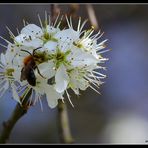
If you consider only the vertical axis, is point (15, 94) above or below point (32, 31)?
below

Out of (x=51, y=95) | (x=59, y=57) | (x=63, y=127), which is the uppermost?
(x=59, y=57)

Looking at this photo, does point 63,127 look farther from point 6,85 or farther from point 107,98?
point 107,98

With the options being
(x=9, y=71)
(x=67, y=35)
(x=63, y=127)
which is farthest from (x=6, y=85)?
(x=63, y=127)

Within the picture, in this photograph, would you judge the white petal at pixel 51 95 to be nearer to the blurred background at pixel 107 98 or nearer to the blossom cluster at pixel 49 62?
the blossom cluster at pixel 49 62

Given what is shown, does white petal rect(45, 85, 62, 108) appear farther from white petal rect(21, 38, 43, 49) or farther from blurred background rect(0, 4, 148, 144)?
blurred background rect(0, 4, 148, 144)

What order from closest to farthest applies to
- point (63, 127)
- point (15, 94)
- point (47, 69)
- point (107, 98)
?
point (47, 69) < point (15, 94) < point (63, 127) < point (107, 98)

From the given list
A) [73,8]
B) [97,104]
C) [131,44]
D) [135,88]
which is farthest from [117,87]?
[73,8]
